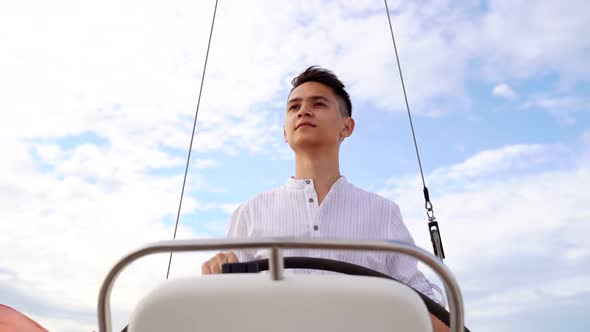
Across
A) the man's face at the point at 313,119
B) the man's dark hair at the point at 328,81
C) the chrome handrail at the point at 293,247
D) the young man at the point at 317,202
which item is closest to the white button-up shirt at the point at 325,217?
the young man at the point at 317,202

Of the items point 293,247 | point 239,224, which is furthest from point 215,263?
point 293,247

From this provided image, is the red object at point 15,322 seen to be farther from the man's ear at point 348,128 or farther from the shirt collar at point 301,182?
the man's ear at point 348,128

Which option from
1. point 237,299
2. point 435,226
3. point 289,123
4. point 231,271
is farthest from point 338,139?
point 237,299

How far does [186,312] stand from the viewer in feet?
3.40

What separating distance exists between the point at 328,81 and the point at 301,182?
0.56m

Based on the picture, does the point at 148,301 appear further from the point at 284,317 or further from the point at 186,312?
the point at 284,317

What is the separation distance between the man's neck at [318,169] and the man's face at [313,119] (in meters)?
0.05

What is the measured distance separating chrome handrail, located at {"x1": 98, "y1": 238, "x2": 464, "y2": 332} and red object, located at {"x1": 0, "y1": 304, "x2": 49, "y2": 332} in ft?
6.44

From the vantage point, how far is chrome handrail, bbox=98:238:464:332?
0.99 meters

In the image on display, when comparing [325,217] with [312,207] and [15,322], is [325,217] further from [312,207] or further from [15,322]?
[15,322]

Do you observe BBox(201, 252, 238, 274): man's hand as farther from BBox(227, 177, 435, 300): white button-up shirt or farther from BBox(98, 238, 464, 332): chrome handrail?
BBox(98, 238, 464, 332): chrome handrail

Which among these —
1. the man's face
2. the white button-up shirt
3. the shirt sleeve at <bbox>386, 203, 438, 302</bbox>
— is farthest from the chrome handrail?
the man's face

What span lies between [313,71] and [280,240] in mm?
2101

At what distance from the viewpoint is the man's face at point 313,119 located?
265 centimetres
